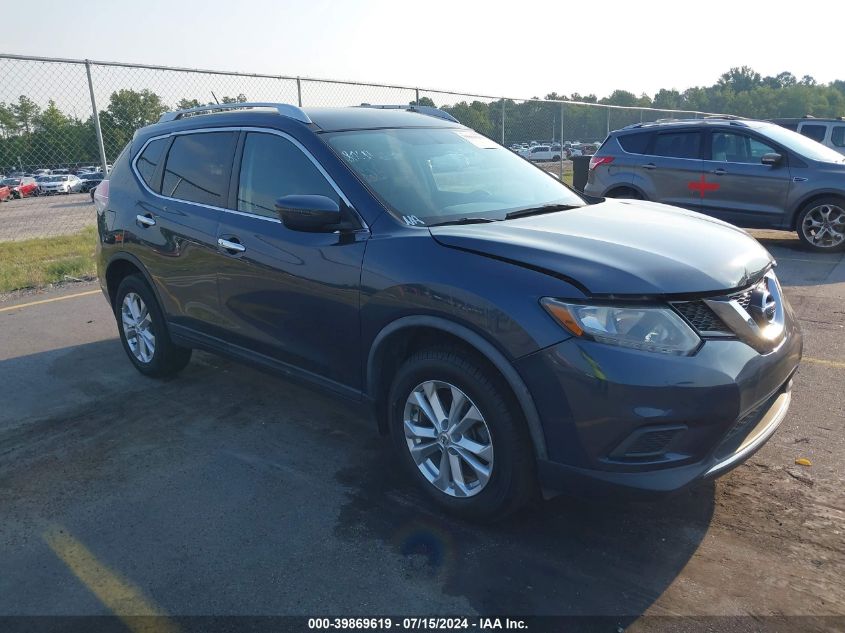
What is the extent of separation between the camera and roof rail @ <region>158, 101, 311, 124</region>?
3944 mm

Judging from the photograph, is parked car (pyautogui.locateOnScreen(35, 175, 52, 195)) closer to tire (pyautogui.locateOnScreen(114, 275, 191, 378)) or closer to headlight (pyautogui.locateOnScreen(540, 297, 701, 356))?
tire (pyautogui.locateOnScreen(114, 275, 191, 378))

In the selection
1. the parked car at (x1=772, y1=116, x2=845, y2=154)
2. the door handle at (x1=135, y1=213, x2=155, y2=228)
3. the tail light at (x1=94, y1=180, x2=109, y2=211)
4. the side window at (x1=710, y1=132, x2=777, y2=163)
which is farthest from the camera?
the parked car at (x1=772, y1=116, x2=845, y2=154)

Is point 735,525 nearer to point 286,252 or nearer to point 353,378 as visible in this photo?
point 353,378

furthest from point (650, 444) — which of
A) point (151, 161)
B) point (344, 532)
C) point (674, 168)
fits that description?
point (674, 168)

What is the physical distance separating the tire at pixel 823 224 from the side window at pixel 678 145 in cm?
167

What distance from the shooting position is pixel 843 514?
3.14 metres

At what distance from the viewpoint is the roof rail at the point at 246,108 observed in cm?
394

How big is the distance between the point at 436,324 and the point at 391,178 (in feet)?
3.40

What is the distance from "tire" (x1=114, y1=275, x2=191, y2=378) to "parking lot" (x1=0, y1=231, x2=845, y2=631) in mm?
502

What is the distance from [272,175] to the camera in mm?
3967

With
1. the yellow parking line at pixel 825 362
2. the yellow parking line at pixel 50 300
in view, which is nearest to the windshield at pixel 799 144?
the yellow parking line at pixel 825 362

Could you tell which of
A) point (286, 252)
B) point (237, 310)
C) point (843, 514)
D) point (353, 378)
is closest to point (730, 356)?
point (843, 514)

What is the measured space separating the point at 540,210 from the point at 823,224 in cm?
710

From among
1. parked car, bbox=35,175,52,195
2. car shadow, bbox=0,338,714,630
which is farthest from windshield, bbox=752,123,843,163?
parked car, bbox=35,175,52,195
